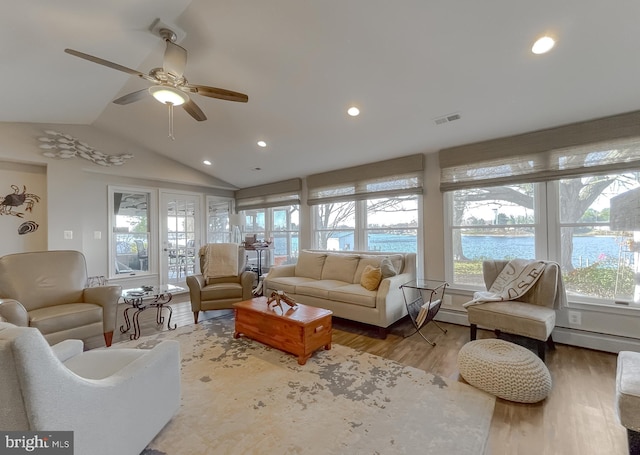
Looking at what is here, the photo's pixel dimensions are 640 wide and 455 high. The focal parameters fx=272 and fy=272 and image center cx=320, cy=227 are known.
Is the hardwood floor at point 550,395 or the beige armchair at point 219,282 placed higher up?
the beige armchair at point 219,282

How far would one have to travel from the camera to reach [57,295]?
275 centimetres

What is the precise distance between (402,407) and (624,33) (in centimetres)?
293

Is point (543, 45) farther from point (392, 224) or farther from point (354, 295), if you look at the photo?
point (354, 295)

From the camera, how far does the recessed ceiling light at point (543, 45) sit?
6.35 feet

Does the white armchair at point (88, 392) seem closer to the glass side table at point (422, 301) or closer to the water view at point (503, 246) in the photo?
the glass side table at point (422, 301)

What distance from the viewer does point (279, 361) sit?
244 centimetres

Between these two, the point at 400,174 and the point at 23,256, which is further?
the point at 400,174

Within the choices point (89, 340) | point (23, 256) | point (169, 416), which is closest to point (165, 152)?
point (23, 256)

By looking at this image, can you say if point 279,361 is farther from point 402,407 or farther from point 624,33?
point 624,33

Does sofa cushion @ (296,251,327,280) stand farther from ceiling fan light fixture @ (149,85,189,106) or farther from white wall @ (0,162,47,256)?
white wall @ (0,162,47,256)

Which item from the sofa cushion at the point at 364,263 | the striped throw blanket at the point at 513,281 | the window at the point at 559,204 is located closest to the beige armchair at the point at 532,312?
the striped throw blanket at the point at 513,281

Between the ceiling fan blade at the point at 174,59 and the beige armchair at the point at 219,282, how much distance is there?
2.35 m

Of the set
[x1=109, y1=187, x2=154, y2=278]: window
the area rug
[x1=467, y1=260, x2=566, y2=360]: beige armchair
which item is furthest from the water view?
[x1=109, y1=187, x2=154, y2=278]: window

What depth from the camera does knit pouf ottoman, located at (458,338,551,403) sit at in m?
1.83
